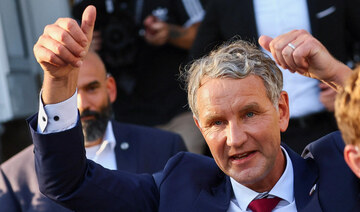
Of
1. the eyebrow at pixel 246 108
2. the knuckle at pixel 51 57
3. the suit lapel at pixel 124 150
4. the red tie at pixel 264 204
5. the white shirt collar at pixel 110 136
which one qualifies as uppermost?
the knuckle at pixel 51 57

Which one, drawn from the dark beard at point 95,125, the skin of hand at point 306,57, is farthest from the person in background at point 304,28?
the skin of hand at point 306,57

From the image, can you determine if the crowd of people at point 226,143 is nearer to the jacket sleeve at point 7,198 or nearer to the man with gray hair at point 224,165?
the man with gray hair at point 224,165

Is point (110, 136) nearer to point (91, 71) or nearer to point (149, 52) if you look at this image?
point (91, 71)

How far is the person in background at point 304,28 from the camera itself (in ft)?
13.8

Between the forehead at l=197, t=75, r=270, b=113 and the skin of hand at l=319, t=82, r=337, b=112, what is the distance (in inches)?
54.4

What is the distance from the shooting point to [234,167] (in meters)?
2.66

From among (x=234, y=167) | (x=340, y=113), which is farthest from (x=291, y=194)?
(x=340, y=113)

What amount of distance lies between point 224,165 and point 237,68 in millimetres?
373

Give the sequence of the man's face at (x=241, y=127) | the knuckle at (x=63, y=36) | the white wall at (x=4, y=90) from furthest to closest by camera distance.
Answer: the white wall at (x=4, y=90) < the man's face at (x=241, y=127) < the knuckle at (x=63, y=36)

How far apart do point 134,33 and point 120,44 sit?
140 mm

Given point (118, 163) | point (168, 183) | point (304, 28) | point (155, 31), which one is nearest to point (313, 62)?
point (168, 183)

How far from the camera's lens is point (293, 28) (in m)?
4.22

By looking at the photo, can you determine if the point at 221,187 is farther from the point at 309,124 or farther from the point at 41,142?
the point at 309,124

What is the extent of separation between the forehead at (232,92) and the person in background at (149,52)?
85.1 inches
